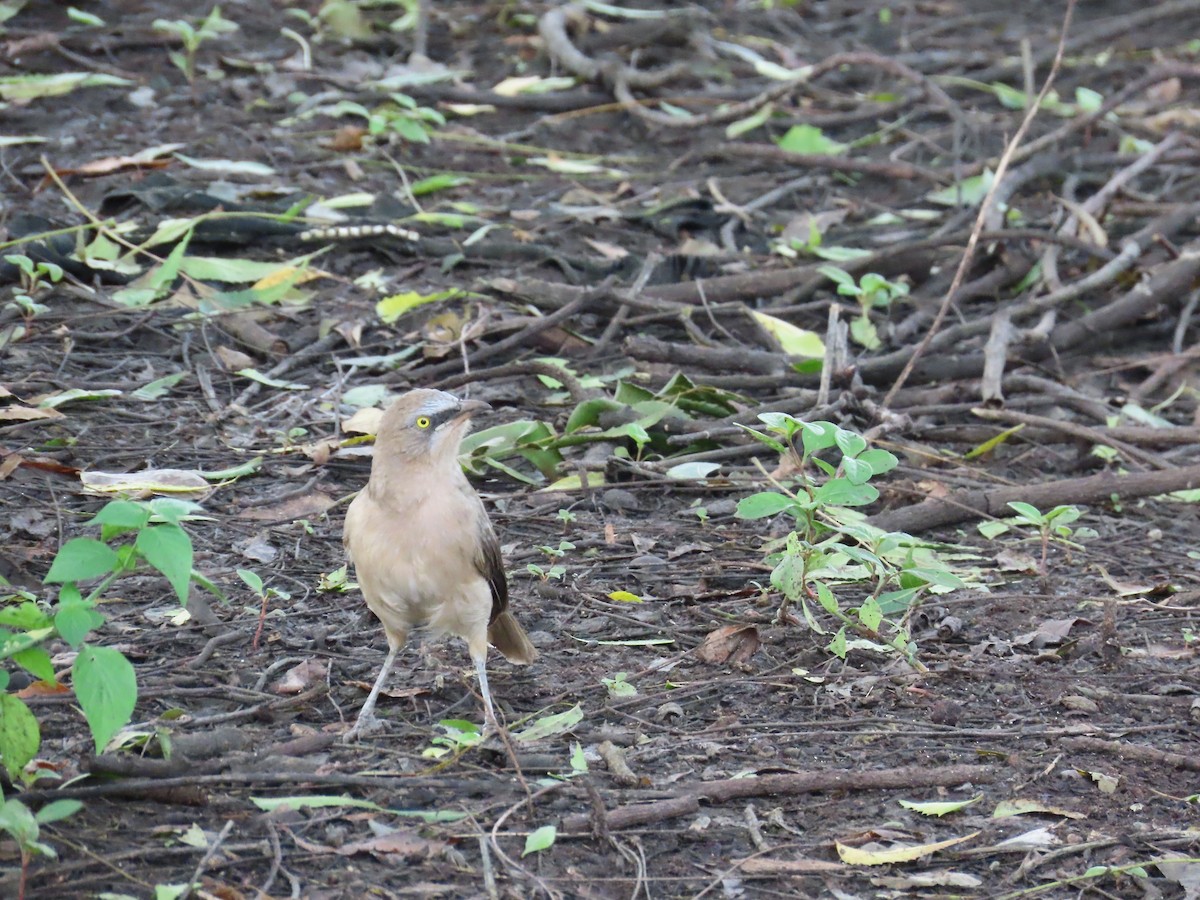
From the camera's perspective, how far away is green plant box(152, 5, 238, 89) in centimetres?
841

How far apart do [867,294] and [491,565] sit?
3.08 meters

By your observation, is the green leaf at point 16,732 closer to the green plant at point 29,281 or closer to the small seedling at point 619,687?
the small seedling at point 619,687

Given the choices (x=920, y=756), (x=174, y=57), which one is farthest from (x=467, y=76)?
(x=920, y=756)

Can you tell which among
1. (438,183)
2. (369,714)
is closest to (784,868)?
(369,714)

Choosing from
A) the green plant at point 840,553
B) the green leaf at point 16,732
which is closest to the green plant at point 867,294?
the green plant at point 840,553

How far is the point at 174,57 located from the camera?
8.71 meters

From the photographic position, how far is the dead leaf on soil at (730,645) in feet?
14.0

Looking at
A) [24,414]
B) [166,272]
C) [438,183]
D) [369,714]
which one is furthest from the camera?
[438,183]

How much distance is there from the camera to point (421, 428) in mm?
4012

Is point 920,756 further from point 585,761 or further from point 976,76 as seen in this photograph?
point 976,76

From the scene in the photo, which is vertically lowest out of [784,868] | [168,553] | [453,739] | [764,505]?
[453,739]

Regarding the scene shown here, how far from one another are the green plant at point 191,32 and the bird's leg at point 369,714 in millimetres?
5496

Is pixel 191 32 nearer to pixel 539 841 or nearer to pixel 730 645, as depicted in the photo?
pixel 730 645

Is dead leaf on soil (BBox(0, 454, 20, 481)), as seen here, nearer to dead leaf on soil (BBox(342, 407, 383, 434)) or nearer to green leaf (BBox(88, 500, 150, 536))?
dead leaf on soil (BBox(342, 407, 383, 434))
